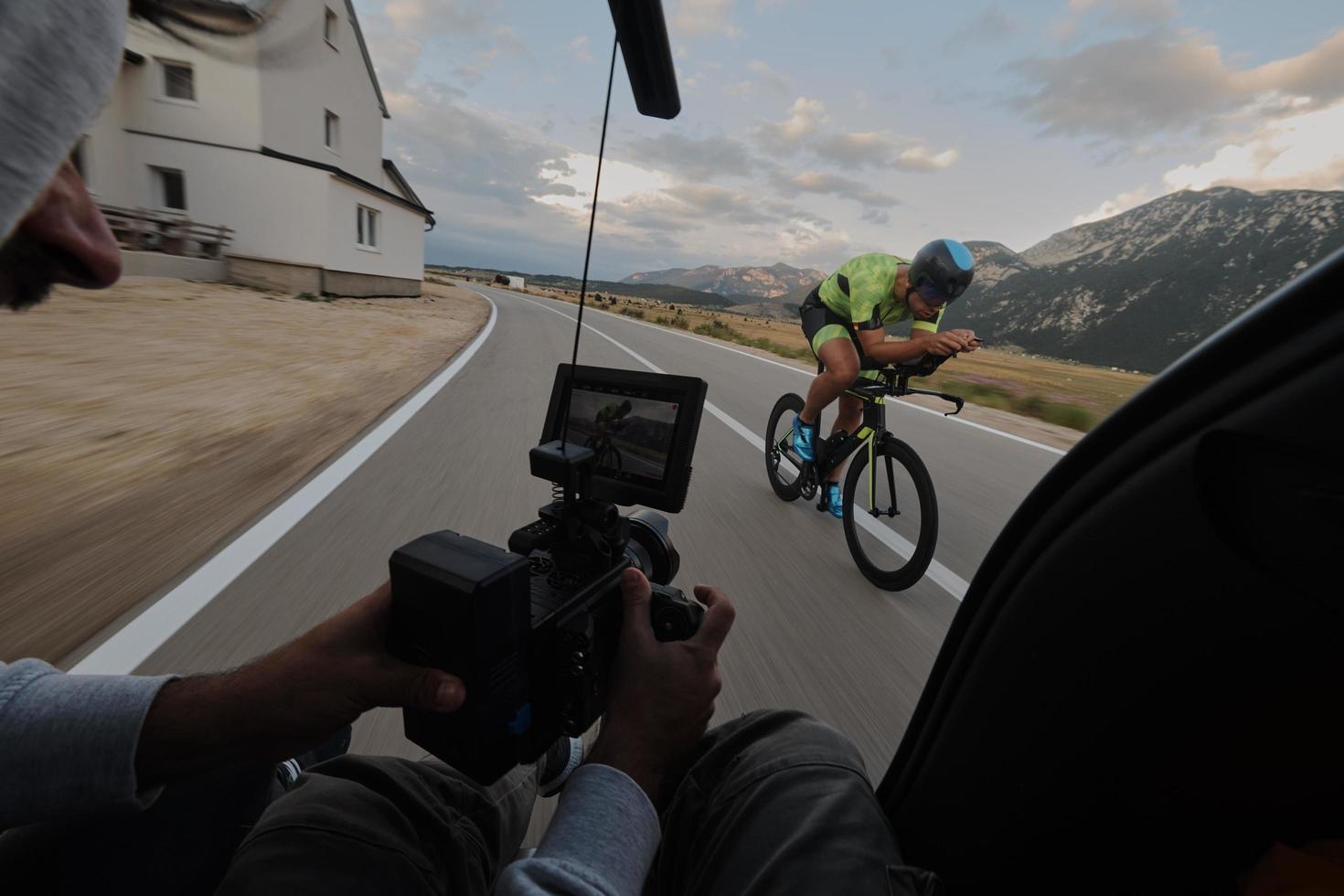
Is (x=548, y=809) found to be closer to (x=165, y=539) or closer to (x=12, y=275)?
(x=12, y=275)

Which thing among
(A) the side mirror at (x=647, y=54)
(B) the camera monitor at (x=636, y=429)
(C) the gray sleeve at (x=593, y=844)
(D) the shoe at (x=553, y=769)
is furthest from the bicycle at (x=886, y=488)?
(C) the gray sleeve at (x=593, y=844)

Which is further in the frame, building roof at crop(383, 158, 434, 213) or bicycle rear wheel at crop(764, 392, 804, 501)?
building roof at crop(383, 158, 434, 213)

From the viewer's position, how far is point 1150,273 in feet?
7.93

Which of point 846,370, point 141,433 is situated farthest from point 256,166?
point 846,370

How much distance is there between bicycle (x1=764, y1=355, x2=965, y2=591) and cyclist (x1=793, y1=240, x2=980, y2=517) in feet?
0.47

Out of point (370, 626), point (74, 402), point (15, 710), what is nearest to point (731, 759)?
point (370, 626)

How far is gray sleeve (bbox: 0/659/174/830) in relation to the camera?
0.99m

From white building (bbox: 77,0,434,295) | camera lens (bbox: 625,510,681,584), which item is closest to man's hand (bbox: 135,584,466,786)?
camera lens (bbox: 625,510,681,584)

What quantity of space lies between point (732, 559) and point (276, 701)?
8.83 feet

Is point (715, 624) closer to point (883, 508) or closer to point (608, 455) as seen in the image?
point (608, 455)

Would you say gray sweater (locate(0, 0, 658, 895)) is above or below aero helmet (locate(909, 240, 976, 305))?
below

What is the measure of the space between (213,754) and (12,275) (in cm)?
81

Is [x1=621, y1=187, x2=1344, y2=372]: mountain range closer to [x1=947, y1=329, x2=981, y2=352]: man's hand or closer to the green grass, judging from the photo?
[x1=947, y1=329, x2=981, y2=352]: man's hand

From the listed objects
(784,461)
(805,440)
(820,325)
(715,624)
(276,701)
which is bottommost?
(784,461)
